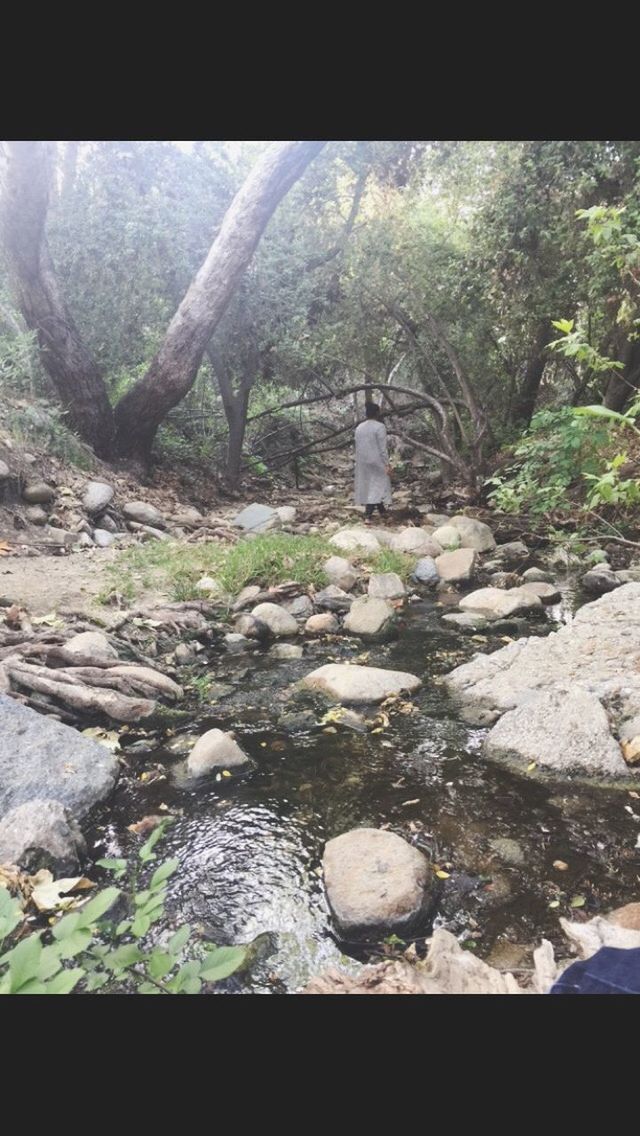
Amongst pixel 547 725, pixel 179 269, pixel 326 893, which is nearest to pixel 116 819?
pixel 326 893

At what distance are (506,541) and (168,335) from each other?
5.98m

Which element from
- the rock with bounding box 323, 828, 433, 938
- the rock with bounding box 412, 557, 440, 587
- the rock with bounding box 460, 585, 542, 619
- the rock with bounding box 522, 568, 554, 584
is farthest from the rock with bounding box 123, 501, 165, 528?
the rock with bounding box 323, 828, 433, 938

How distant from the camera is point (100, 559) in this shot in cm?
743

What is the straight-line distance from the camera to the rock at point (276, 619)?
6.08m

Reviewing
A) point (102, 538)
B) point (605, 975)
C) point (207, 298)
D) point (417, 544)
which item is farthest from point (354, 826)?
point (207, 298)

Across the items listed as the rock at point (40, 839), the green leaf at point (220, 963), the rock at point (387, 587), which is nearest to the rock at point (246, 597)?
the rock at point (387, 587)

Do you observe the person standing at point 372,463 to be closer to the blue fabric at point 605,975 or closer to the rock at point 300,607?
the rock at point 300,607

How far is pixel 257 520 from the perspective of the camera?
32.5 feet

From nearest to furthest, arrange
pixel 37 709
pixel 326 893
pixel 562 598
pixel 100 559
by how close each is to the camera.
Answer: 1. pixel 326 893
2. pixel 37 709
3. pixel 562 598
4. pixel 100 559

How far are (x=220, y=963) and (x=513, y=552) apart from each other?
7773 mm

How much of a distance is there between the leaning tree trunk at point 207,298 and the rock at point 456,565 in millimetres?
5387

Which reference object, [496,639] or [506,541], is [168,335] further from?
[496,639]

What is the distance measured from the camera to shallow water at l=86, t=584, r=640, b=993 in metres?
2.60

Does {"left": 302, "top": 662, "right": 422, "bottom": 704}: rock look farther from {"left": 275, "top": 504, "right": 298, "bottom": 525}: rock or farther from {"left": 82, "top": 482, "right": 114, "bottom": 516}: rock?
{"left": 275, "top": 504, "right": 298, "bottom": 525}: rock
